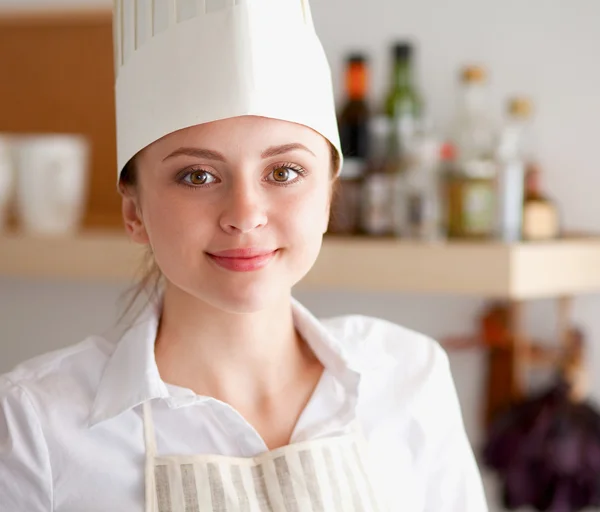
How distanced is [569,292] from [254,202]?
0.89 m

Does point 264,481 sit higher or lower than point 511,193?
lower

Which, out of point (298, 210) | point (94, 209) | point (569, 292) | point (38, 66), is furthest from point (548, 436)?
point (38, 66)

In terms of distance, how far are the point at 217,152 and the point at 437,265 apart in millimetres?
707

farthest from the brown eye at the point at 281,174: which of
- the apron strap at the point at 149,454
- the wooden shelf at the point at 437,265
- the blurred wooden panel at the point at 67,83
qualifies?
the blurred wooden panel at the point at 67,83

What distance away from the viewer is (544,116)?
5.66 feet

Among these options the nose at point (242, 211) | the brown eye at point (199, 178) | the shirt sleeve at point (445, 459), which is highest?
the brown eye at point (199, 178)

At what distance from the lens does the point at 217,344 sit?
3.30 ft

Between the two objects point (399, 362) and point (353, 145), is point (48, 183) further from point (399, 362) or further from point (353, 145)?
point (399, 362)

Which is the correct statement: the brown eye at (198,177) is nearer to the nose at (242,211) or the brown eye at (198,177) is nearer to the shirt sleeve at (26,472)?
the nose at (242,211)

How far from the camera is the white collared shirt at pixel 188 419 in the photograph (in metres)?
0.91

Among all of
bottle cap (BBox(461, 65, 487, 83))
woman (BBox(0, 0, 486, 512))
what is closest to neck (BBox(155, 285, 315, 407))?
woman (BBox(0, 0, 486, 512))

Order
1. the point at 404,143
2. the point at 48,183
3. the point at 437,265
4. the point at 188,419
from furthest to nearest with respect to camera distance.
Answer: the point at 48,183 → the point at 404,143 → the point at 437,265 → the point at 188,419

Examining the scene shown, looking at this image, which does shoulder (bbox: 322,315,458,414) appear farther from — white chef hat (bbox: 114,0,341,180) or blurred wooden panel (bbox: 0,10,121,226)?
blurred wooden panel (bbox: 0,10,121,226)

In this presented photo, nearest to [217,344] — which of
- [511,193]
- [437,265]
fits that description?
[437,265]
